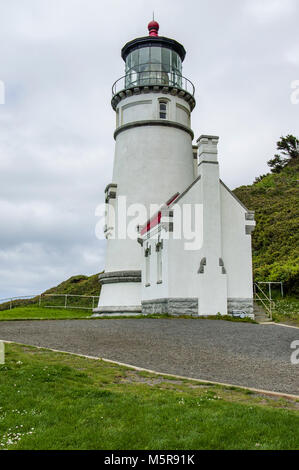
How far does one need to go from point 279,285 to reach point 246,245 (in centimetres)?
449

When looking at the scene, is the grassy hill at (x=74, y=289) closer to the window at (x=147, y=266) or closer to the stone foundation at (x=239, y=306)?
the window at (x=147, y=266)

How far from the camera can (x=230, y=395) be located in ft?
23.7

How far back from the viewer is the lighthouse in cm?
1967

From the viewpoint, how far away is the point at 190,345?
11.8 metres

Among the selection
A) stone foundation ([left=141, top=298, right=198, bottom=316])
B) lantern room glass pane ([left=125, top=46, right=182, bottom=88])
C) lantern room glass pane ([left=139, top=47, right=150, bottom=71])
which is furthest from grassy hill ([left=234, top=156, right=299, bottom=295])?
lantern room glass pane ([left=139, top=47, right=150, bottom=71])

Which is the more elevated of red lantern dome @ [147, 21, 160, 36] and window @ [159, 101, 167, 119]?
red lantern dome @ [147, 21, 160, 36]

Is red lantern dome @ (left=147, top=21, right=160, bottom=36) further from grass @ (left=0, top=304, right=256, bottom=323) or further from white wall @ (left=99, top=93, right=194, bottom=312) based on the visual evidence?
grass @ (left=0, top=304, right=256, bottom=323)

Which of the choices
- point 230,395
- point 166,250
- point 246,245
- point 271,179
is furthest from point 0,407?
point 271,179

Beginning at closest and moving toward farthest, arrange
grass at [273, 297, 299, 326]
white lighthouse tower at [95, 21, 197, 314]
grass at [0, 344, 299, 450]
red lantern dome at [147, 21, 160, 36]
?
1. grass at [0, 344, 299, 450]
2. grass at [273, 297, 299, 326]
3. white lighthouse tower at [95, 21, 197, 314]
4. red lantern dome at [147, 21, 160, 36]

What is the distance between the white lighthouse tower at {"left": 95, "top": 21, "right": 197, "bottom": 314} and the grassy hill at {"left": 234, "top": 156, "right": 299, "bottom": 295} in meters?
6.84

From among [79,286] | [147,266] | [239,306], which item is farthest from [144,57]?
[79,286]

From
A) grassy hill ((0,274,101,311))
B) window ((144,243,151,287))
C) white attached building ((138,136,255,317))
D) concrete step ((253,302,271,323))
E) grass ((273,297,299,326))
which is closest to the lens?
grass ((273,297,299,326))

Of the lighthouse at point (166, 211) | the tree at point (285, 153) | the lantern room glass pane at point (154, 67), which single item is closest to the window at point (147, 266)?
the lighthouse at point (166, 211)
